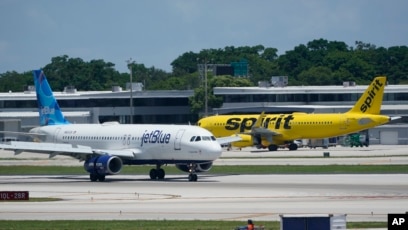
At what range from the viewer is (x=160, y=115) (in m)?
170

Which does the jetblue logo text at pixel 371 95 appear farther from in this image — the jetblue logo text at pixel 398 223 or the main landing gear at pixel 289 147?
the jetblue logo text at pixel 398 223

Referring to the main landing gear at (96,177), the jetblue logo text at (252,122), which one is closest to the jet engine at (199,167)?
the main landing gear at (96,177)

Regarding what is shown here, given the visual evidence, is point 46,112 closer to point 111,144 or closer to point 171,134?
point 111,144

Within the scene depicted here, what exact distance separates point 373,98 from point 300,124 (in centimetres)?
916

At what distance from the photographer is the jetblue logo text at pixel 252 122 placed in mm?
127500

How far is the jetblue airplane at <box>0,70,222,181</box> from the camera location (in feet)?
232

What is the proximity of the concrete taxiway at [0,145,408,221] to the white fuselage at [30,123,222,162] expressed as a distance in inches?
67.8

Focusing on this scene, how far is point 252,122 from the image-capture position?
130 m

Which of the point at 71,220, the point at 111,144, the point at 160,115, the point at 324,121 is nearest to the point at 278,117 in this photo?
the point at 324,121

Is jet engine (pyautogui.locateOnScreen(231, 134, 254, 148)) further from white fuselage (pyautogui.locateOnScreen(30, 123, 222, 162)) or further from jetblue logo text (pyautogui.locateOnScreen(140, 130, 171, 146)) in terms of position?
jetblue logo text (pyautogui.locateOnScreen(140, 130, 171, 146))

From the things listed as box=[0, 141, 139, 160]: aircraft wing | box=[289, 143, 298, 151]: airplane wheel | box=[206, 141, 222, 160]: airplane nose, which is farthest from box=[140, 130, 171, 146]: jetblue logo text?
box=[289, 143, 298, 151]: airplane wheel

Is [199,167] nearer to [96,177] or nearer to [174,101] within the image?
[96,177]

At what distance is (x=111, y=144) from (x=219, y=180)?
9.62 metres

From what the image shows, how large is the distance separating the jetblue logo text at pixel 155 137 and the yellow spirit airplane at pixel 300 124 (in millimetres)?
47299
